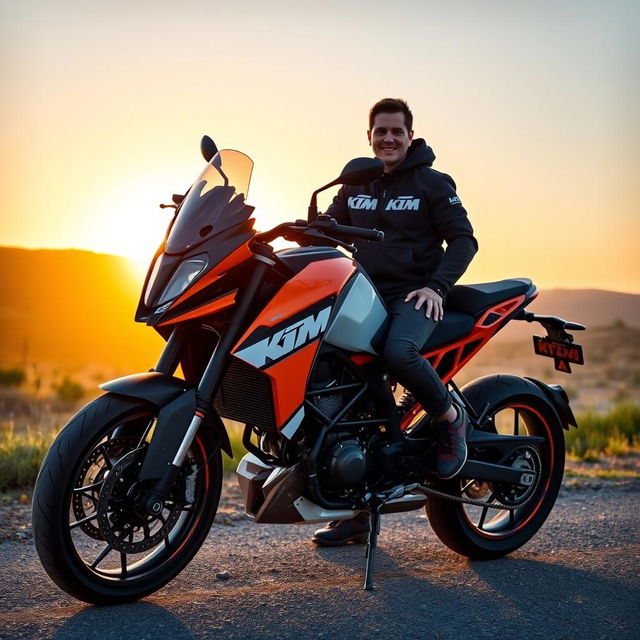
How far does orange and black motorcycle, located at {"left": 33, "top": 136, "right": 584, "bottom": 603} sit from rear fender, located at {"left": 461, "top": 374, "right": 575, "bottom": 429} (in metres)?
0.34

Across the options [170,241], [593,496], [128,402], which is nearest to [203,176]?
[170,241]

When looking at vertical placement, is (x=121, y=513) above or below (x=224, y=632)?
above

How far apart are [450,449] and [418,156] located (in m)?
1.70

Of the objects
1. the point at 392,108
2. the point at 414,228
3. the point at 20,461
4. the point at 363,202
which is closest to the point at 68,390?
the point at 20,461

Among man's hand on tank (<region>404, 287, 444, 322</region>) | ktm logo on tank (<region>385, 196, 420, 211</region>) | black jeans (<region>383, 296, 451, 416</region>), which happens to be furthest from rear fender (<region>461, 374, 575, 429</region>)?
ktm logo on tank (<region>385, 196, 420, 211</region>)

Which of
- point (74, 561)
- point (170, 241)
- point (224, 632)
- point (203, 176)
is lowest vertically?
point (224, 632)

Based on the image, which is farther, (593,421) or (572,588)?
(593,421)

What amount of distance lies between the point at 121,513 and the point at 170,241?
4.02 ft

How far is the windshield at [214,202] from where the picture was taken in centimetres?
383

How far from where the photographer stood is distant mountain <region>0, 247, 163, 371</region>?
4338 centimetres

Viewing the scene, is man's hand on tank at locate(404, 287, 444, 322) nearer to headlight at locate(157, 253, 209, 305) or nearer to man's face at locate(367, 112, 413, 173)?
man's face at locate(367, 112, 413, 173)

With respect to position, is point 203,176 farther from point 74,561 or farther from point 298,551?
point 298,551

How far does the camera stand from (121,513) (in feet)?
12.5

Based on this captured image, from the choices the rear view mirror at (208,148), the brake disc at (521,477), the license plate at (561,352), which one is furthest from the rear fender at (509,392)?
the rear view mirror at (208,148)
